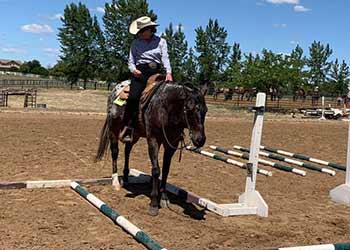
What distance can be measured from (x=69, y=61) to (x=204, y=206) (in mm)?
69576

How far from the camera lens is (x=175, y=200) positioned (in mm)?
7016

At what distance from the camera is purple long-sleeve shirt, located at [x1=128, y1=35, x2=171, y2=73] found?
6875mm

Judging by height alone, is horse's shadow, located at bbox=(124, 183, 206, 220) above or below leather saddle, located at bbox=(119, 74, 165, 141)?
below

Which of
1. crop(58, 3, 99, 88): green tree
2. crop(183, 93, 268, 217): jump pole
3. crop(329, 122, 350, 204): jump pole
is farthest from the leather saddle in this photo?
crop(58, 3, 99, 88): green tree

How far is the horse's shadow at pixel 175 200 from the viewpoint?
6262mm

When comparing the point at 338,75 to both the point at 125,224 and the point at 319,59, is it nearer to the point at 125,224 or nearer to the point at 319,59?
the point at 319,59

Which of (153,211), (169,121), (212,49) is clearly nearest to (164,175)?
(153,211)

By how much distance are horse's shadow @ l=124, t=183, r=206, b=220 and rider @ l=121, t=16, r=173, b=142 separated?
1.12 m

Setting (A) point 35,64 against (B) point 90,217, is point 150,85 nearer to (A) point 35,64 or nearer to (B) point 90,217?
(B) point 90,217

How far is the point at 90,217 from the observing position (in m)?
5.82

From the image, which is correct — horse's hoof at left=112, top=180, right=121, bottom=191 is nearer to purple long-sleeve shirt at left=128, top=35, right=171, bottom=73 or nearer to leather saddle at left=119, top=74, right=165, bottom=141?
leather saddle at left=119, top=74, right=165, bottom=141

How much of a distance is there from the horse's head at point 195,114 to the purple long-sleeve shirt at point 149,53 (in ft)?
3.45

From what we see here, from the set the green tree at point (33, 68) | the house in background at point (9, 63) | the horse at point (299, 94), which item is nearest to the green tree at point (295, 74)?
the horse at point (299, 94)

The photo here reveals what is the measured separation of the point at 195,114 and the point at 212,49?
5907cm
